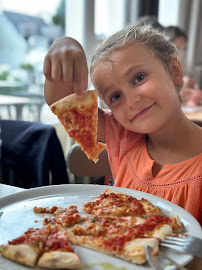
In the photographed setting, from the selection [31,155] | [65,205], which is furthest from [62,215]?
[31,155]

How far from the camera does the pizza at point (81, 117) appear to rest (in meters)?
1.01

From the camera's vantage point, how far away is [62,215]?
0.80 meters

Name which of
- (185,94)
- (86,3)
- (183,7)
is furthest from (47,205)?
(183,7)

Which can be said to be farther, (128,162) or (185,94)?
(185,94)

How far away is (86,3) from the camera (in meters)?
3.08

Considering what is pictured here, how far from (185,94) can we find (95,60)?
8.67 feet

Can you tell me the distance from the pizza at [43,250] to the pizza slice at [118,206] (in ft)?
0.52

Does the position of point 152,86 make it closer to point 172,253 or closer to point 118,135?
point 118,135

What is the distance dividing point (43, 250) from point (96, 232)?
14 centimetres

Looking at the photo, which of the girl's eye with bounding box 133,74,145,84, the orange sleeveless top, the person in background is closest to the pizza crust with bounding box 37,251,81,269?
the orange sleeveless top

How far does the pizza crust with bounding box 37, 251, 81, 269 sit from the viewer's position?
A: 58 centimetres

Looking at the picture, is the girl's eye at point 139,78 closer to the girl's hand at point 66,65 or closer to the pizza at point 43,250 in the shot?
the girl's hand at point 66,65

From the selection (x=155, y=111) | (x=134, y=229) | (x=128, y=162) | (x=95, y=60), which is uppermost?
(x=95, y=60)

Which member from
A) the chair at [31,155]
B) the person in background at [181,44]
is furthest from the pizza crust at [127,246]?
the person in background at [181,44]
